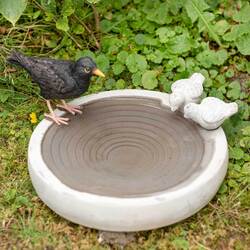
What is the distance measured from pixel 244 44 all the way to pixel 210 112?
913mm

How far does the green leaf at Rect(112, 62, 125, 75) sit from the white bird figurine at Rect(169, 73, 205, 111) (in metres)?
0.62

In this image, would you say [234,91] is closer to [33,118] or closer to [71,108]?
[71,108]

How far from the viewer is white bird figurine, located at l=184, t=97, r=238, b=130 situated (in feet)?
10.9

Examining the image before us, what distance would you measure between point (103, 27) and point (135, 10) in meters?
0.26

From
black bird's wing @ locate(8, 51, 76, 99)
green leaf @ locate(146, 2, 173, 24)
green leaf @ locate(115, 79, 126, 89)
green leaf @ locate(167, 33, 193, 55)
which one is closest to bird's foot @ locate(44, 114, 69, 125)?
black bird's wing @ locate(8, 51, 76, 99)

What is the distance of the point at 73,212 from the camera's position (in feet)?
9.82

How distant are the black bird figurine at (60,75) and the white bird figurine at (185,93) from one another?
1.49 feet

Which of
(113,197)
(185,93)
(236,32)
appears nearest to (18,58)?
(185,93)

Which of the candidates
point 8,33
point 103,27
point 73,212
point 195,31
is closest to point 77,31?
point 103,27

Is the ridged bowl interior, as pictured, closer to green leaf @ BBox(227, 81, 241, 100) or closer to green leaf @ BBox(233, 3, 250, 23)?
green leaf @ BBox(227, 81, 241, 100)

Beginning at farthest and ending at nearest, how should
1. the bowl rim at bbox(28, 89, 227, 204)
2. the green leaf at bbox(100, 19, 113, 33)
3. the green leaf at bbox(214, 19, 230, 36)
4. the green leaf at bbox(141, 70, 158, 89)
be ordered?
1. the green leaf at bbox(100, 19, 113, 33)
2. the green leaf at bbox(214, 19, 230, 36)
3. the green leaf at bbox(141, 70, 158, 89)
4. the bowl rim at bbox(28, 89, 227, 204)

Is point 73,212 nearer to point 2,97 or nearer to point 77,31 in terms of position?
point 2,97

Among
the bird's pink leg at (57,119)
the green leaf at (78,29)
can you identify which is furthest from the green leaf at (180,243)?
the green leaf at (78,29)

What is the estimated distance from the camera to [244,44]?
4039 mm
